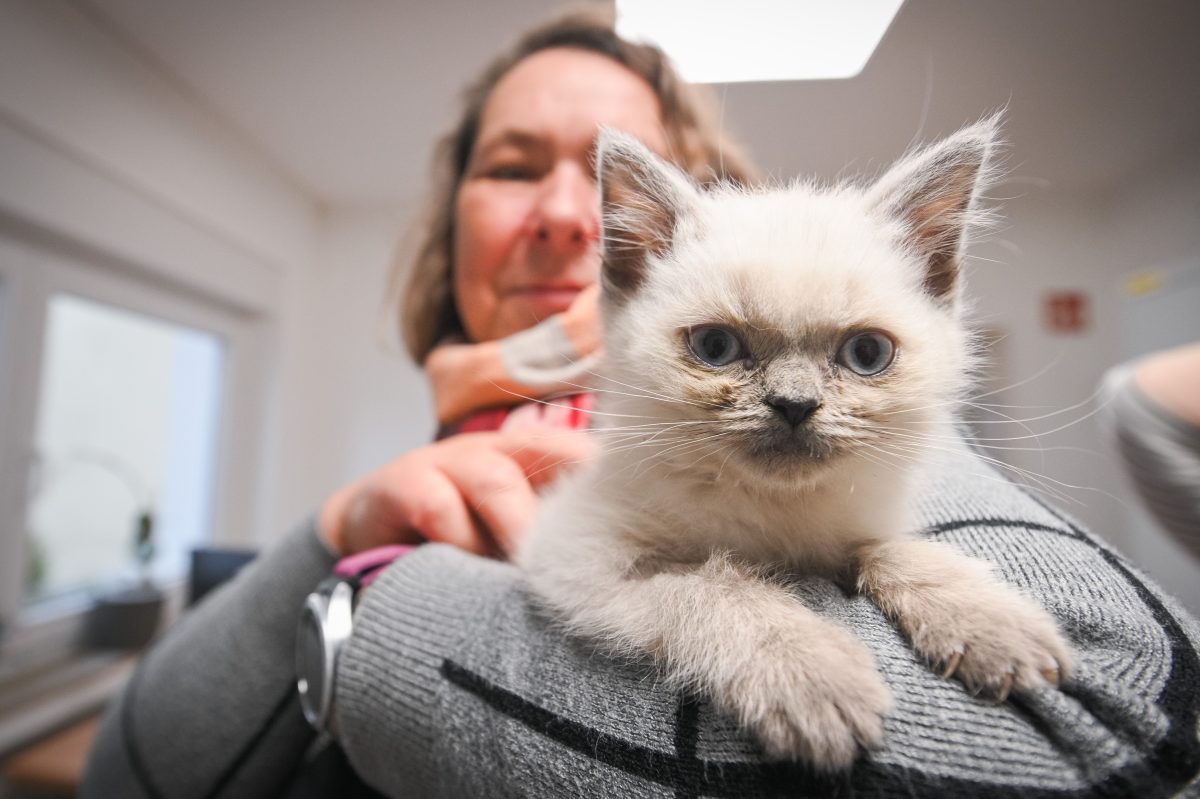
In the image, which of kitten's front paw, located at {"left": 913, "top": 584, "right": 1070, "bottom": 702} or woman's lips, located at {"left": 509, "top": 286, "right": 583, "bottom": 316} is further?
woman's lips, located at {"left": 509, "top": 286, "right": 583, "bottom": 316}

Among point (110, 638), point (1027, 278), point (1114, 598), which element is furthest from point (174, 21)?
point (110, 638)

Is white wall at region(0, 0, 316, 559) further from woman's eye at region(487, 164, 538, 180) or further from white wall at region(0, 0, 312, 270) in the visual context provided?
woman's eye at region(487, 164, 538, 180)

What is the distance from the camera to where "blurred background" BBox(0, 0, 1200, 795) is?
37 centimetres

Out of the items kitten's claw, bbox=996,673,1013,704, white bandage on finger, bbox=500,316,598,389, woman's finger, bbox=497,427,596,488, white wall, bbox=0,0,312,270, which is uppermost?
white wall, bbox=0,0,312,270

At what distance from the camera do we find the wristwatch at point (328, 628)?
→ 22.3 inches

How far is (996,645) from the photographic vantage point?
1.01ft

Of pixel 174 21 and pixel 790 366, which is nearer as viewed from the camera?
pixel 790 366

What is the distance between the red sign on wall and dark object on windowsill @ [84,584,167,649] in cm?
222

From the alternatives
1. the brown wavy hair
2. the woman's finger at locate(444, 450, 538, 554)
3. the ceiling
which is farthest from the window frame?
the ceiling

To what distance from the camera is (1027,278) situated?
411mm

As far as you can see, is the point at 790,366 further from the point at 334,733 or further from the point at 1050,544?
the point at 334,733

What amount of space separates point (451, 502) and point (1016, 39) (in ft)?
2.23

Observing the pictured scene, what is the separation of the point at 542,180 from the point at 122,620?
189cm

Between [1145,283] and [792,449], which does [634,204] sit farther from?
[1145,283]
